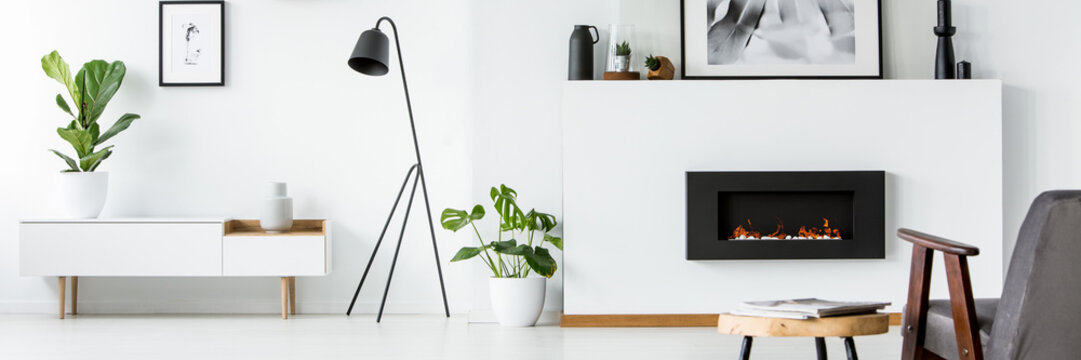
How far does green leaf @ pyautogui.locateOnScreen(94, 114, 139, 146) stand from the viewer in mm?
4352

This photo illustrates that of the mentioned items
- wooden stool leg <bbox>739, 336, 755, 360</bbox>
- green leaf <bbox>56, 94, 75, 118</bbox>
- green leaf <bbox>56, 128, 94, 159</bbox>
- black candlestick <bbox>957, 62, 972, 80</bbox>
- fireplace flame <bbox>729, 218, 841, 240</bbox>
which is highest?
black candlestick <bbox>957, 62, 972, 80</bbox>

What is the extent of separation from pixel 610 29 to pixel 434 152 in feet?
3.85

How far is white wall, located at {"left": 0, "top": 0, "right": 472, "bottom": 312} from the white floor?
1.29 ft

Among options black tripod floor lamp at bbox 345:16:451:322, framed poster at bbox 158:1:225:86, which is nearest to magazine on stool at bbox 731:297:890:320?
black tripod floor lamp at bbox 345:16:451:322

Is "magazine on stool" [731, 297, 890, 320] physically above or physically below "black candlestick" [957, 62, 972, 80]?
below

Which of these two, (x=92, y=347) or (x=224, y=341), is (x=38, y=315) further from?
(x=224, y=341)

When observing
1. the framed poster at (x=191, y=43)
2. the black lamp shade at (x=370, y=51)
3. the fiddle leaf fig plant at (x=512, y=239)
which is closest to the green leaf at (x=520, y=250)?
the fiddle leaf fig plant at (x=512, y=239)

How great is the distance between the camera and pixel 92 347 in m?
3.58

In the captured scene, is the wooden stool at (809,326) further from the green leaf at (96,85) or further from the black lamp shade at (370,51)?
the green leaf at (96,85)

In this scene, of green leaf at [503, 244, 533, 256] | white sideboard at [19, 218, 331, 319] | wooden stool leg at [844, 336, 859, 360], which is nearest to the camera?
wooden stool leg at [844, 336, 859, 360]

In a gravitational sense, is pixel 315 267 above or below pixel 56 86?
below

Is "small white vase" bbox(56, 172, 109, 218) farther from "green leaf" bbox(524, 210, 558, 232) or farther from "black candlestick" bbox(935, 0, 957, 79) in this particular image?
"black candlestick" bbox(935, 0, 957, 79)

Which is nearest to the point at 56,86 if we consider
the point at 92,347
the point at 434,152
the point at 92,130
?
the point at 92,130

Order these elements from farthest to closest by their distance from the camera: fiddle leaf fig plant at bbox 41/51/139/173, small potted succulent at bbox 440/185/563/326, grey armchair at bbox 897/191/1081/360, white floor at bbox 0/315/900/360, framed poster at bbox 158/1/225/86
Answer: framed poster at bbox 158/1/225/86
fiddle leaf fig plant at bbox 41/51/139/173
small potted succulent at bbox 440/185/563/326
white floor at bbox 0/315/900/360
grey armchair at bbox 897/191/1081/360
